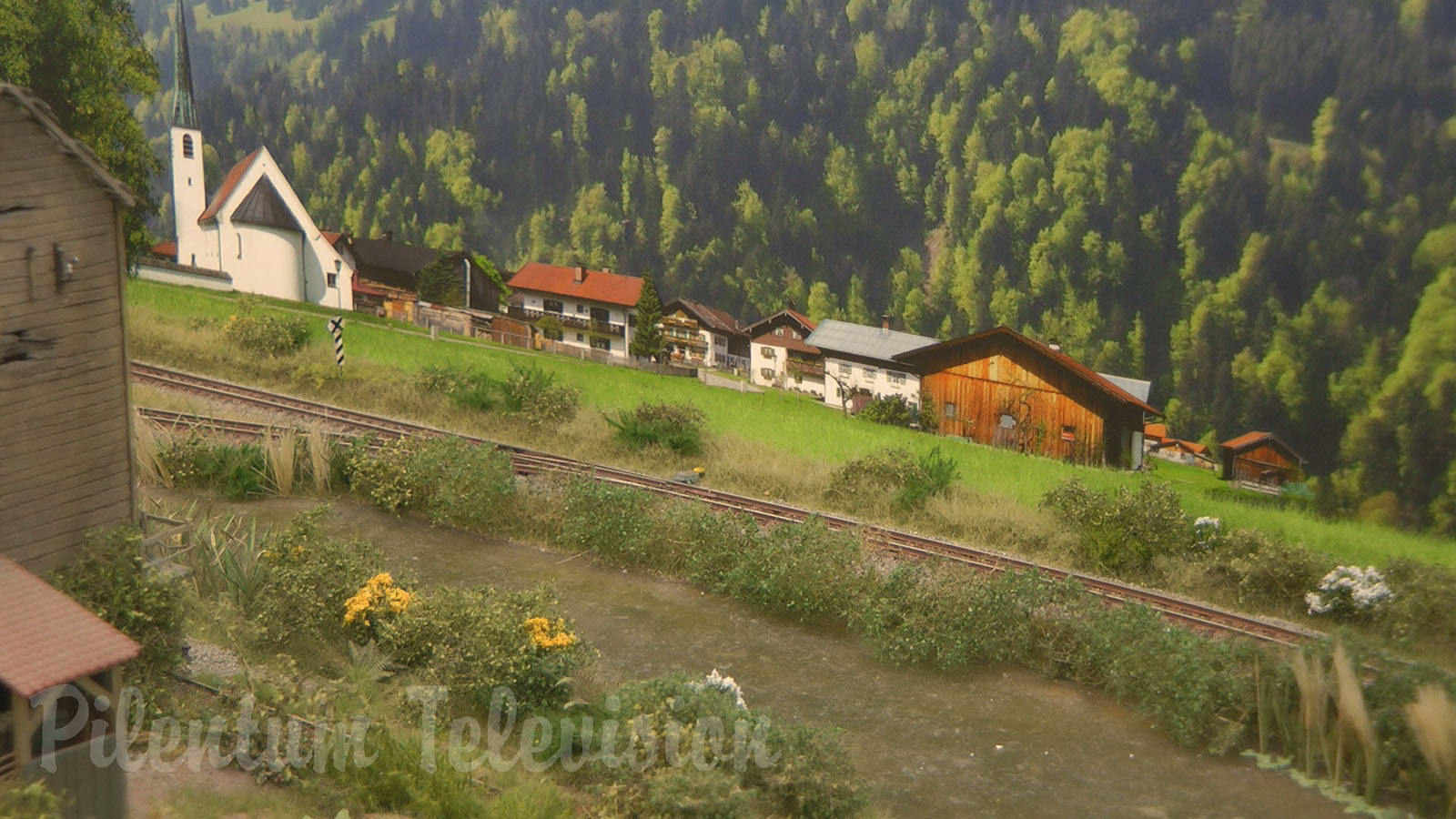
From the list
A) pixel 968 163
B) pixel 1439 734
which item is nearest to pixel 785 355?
pixel 968 163

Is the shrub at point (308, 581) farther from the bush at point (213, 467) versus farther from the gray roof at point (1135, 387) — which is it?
the gray roof at point (1135, 387)

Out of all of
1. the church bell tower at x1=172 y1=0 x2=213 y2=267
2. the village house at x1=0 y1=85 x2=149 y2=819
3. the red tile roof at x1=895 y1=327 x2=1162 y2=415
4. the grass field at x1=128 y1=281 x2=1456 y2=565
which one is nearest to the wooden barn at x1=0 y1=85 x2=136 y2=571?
the village house at x1=0 y1=85 x2=149 y2=819

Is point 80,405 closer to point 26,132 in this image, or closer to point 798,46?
point 26,132

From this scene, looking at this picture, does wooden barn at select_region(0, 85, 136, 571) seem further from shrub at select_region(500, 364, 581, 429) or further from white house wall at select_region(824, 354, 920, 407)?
white house wall at select_region(824, 354, 920, 407)

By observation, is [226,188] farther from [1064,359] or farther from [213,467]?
[1064,359]

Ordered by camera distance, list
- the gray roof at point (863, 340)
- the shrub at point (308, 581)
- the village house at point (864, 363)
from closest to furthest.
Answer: the shrub at point (308, 581) → the village house at point (864, 363) → the gray roof at point (863, 340)

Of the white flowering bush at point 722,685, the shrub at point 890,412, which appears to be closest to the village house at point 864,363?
the shrub at point 890,412
